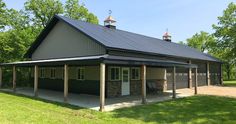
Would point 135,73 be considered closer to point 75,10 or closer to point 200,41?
point 75,10

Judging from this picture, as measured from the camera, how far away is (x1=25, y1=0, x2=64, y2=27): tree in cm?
3606

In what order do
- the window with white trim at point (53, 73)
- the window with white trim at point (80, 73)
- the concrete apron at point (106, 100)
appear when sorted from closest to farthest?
the concrete apron at point (106, 100)
the window with white trim at point (80, 73)
the window with white trim at point (53, 73)

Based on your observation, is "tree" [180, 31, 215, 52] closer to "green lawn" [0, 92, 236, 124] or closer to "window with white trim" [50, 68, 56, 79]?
"window with white trim" [50, 68, 56, 79]

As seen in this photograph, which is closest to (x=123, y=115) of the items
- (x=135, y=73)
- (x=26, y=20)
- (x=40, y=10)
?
(x=135, y=73)

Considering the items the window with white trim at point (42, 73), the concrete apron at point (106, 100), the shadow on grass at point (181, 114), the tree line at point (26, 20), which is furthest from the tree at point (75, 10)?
the shadow on grass at point (181, 114)

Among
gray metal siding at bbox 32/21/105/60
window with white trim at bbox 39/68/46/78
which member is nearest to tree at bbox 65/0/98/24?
gray metal siding at bbox 32/21/105/60

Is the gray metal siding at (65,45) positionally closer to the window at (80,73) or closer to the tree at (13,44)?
the window at (80,73)

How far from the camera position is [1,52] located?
26.0m

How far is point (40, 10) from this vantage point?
36.2 meters

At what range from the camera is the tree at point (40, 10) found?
118 feet

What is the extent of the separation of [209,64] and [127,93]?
16.2m

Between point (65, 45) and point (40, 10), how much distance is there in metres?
19.9

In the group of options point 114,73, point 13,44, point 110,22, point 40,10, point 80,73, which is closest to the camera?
point 114,73

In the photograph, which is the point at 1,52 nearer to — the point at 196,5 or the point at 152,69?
the point at 152,69
